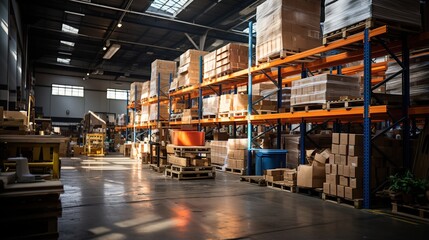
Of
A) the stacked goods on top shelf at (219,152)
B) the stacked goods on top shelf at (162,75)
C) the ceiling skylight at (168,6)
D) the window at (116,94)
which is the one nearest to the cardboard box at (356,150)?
the stacked goods on top shelf at (219,152)

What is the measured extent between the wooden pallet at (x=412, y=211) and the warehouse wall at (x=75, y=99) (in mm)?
32847

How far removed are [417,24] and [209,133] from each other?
36.9ft

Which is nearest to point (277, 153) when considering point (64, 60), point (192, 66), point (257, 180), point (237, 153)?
point (257, 180)

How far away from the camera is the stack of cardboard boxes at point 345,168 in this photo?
250 inches

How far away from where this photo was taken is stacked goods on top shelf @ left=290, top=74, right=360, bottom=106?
7.44m

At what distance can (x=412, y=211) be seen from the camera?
5777mm

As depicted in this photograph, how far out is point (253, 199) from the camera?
709 cm

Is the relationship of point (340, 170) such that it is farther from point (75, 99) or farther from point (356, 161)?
point (75, 99)

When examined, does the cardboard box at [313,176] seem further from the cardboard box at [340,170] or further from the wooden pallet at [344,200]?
the cardboard box at [340,170]

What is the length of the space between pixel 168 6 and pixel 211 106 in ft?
24.7

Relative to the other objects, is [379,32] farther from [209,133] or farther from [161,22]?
[161,22]

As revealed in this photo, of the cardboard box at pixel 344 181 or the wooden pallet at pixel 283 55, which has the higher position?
the wooden pallet at pixel 283 55

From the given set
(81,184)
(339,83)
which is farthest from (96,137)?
(339,83)

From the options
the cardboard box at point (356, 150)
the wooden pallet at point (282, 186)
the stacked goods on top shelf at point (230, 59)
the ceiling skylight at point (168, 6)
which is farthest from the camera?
the ceiling skylight at point (168, 6)
